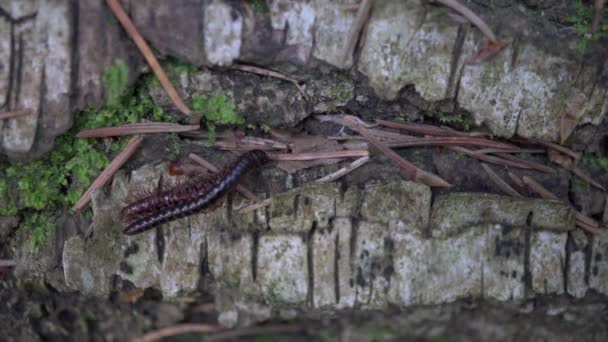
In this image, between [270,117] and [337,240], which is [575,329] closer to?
[337,240]

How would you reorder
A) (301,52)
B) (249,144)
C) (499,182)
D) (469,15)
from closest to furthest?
(469,15), (301,52), (499,182), (249,144)

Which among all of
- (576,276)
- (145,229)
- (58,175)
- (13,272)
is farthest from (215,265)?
(576,276)

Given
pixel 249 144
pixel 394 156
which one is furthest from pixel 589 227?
pixel 249 144

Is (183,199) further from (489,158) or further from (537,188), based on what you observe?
(537,188)

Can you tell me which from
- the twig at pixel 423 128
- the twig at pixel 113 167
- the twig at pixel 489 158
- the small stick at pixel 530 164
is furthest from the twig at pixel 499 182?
the twig at pixel 113 167

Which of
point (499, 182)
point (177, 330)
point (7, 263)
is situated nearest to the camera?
point (499, 182)
